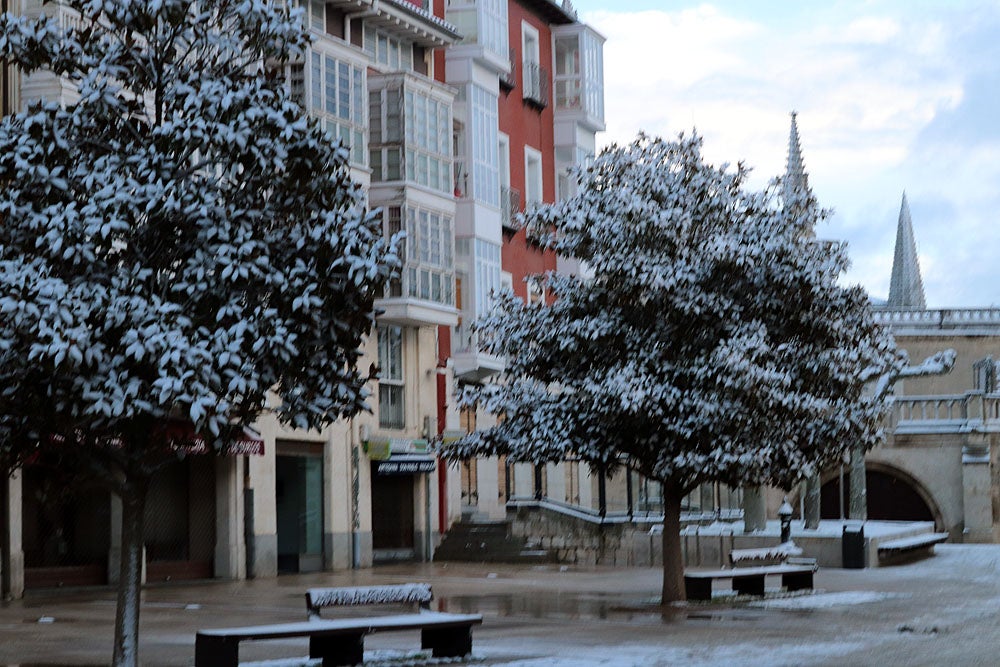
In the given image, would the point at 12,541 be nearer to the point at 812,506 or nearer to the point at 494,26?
the point at 812,506

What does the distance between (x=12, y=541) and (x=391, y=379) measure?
11916mm

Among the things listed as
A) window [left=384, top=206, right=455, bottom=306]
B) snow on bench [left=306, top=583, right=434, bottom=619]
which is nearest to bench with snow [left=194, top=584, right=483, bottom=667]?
snow on bench [left=306, top=583, right=434, bottom=619]

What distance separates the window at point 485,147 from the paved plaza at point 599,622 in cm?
1216

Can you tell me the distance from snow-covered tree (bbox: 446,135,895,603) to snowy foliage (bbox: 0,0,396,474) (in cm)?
745

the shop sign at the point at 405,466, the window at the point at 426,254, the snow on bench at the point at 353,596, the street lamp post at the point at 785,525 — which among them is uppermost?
the window at the point at 426,254

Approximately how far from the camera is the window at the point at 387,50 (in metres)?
35.9

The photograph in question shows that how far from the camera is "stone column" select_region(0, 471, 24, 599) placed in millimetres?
25328

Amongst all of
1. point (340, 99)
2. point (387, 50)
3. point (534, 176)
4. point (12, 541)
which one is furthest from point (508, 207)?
point (12, 541)

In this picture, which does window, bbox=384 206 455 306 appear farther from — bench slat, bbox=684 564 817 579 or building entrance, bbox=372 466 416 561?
bench slat, bbox=684 564 817 579

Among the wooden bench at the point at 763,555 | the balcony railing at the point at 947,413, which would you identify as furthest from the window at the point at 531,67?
the wooden bench at the point at 763,555

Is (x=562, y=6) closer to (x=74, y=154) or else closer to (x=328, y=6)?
(x=328, y=6)

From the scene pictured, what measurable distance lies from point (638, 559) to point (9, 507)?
13.4 m

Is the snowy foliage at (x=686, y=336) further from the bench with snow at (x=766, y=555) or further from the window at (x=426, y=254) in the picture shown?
the window at (x=426, y=254)

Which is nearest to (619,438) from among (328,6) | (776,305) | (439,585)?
(776,305)
